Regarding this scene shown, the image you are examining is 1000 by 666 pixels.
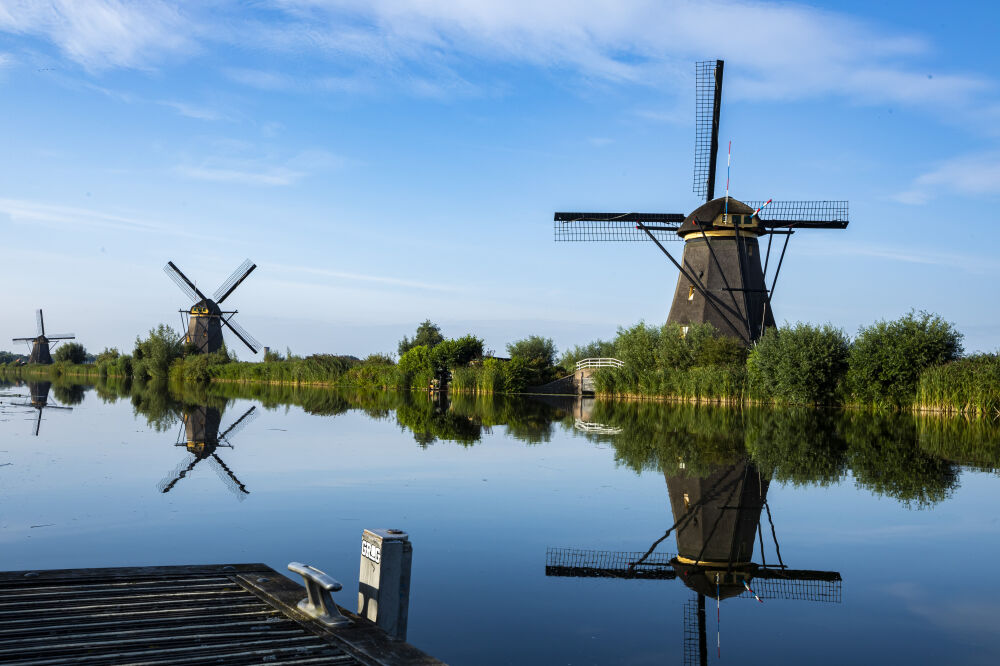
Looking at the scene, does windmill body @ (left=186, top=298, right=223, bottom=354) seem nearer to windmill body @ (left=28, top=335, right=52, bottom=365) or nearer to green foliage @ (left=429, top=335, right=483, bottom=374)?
green foliage @ (left=429, top=335, right=483, bottom=374)

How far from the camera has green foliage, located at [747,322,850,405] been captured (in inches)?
1039

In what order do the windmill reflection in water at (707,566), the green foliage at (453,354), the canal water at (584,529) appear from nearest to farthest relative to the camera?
the canal water at (584,529) → the windmill reflection in water at (707,566) → the green foliage at (453,354)

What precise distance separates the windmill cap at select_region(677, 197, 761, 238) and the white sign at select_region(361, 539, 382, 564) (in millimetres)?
27129

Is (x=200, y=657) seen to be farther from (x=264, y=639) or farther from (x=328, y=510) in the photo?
(x=328, y=510)

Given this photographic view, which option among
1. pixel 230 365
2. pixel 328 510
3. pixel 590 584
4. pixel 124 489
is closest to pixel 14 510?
pixel 124 489

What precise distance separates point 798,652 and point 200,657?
2.88 m

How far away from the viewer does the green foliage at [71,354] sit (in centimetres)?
6288

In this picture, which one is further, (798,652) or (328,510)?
(328,510)

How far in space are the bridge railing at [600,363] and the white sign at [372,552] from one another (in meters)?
29.7

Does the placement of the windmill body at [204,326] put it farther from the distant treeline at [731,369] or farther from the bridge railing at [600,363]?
the bridge railing at [600,363]

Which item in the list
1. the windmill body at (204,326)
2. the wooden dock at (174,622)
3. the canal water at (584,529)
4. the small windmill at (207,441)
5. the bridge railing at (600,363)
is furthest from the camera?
the windmill body at (204,326)

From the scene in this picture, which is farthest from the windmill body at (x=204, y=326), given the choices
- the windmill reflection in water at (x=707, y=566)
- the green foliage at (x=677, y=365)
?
the windmill reflection in water at (x=707, y=566)

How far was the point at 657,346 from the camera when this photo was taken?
3186cm

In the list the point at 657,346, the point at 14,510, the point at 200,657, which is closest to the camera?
the point at 200,657
